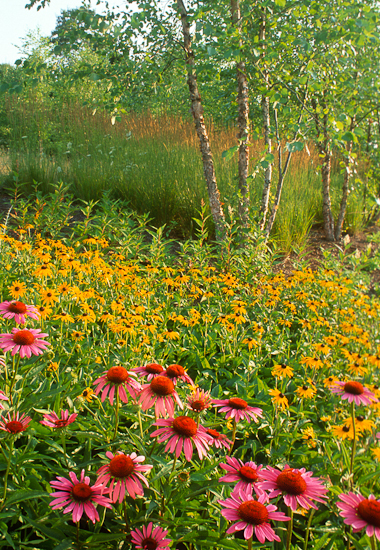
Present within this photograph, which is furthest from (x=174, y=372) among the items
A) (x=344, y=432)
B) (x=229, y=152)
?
(x=229, y=152)

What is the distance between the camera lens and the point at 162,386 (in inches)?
40.6

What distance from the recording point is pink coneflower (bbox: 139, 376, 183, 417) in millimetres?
1032

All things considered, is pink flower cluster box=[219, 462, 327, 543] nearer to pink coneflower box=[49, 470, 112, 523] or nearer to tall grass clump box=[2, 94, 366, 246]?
pink coneflower box=[49, 470, 112, 523]

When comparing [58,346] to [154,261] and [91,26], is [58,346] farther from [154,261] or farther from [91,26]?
[91,26]

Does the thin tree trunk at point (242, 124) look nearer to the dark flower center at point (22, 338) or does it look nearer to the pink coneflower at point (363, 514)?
the dark flower center at point (22, 338)

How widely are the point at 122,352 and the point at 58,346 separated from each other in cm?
32

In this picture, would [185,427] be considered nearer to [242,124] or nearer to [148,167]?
[242,124]

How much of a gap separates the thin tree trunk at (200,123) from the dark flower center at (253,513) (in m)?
3.41

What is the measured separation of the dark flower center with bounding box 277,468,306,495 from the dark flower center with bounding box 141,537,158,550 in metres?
0.33

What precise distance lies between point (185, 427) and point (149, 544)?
0.94ft

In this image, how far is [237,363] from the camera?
2.34 meters

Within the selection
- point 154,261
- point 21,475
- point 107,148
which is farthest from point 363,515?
point 107,148

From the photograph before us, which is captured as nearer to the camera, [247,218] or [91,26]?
[91,26]

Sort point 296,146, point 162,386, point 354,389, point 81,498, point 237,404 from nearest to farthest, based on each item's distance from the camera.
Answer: point 81,498 < point 162,386 < point 237,404 < point 354,389 < point 296,146
